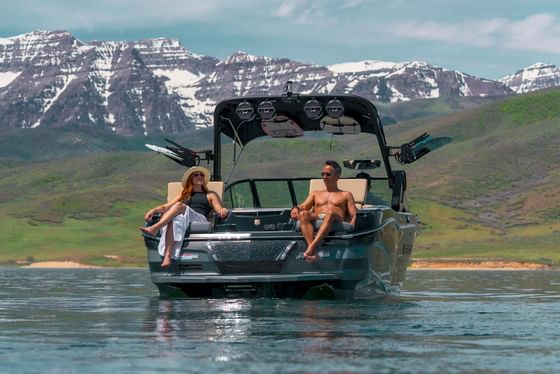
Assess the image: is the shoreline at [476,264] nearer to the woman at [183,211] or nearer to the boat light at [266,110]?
the boat light at [266,110]

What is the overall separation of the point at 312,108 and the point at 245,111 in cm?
132

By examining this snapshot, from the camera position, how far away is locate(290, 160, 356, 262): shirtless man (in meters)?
20.2

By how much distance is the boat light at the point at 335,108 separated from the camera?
24391mm

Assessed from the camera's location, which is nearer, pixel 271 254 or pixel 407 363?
pixel 407 363

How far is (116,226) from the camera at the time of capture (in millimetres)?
161875

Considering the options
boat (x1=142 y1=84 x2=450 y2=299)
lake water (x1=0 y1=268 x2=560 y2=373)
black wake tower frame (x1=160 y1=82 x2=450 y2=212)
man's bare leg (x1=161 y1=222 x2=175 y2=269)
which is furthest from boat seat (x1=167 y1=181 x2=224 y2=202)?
lake water (x1=0 y1=268 x2=560 y2=373)

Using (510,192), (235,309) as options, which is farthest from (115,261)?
(235,309)

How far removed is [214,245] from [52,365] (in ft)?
30.0

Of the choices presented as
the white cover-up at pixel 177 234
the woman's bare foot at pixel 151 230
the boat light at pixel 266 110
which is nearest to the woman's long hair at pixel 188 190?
the white cover-up at pixel 177 234

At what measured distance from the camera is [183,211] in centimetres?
2125

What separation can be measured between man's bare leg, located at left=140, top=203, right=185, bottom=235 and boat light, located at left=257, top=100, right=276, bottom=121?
4.09 meters

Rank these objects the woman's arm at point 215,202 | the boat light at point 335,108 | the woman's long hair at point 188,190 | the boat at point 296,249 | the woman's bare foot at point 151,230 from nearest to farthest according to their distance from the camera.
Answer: the boat at point 296,249 < the woman's bare foot at point 151,230 < the woman's arm at point 215,202 < the woman's long hair at point 188,190 < the boat light at point 335,108

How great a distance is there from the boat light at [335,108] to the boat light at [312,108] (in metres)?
0.17

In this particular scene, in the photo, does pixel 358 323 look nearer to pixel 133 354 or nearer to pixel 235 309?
pixel 235 309
